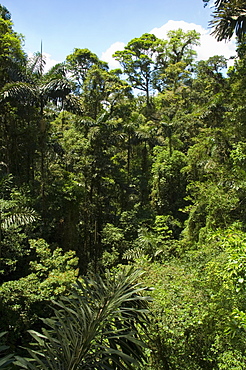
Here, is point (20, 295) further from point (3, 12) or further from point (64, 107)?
point (3, 12)

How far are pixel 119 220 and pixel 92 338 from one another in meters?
12.0

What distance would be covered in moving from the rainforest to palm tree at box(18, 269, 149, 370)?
1 centimetres

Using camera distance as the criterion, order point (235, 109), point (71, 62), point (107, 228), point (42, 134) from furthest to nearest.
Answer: point (71, 62) < point (107, 228) < point (42, 134) < point (235, 109)

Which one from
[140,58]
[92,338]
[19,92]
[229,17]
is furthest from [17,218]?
[140,58]

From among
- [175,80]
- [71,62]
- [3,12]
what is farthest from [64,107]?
[175,80]

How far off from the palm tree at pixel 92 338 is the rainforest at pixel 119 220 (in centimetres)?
1

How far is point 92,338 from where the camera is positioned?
6.91ft

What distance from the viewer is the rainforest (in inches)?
106

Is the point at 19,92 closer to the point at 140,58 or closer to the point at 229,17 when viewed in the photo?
the point at 229,17

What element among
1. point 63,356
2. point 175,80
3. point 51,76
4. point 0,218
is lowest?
point 63,356

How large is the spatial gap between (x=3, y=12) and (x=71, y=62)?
981 centimetres

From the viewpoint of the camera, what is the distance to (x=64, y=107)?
36.7ft

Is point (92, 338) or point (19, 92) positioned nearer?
point (92, 338)

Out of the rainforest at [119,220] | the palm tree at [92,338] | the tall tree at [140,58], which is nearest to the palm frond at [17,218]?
the rainforest at [119,220]
